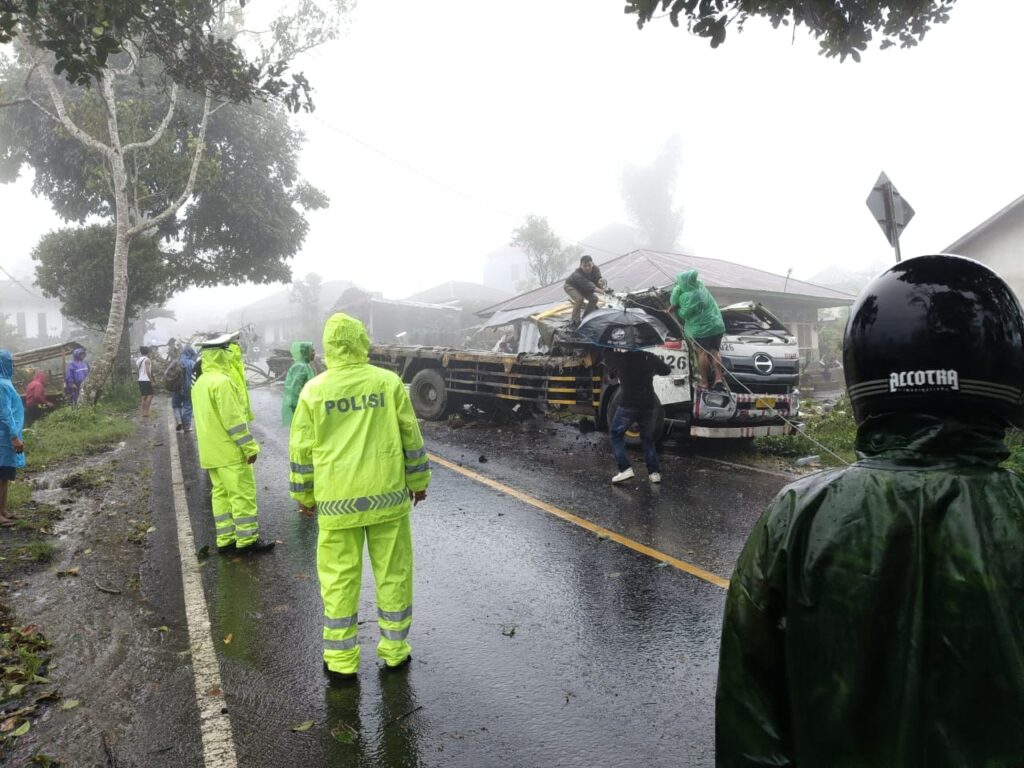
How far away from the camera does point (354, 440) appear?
3893 millimetres

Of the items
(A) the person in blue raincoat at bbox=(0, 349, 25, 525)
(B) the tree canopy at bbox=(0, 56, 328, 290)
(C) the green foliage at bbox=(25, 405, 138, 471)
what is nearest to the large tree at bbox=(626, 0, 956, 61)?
(A) the person in blue raincoat at bbox=(0, 349, 25, 525)

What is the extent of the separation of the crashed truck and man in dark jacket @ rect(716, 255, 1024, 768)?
684 cm

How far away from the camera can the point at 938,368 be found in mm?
1289

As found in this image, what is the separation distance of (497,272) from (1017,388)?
74.3 meters

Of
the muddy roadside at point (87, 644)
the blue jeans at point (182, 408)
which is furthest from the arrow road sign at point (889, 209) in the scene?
the blue jeans at point (182, 408)

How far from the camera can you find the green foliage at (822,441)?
32.3ft

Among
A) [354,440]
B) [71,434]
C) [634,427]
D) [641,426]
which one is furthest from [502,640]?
[71,434]

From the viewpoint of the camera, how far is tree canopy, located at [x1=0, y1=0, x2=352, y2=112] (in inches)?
254

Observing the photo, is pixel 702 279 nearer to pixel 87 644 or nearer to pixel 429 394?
pixel 429 394

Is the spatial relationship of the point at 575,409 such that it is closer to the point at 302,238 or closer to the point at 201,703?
the point at 201,703

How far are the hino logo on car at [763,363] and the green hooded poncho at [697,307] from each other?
0.64m

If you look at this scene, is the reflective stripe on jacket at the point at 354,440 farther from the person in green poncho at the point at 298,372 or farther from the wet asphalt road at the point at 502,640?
the person in green poncho at the point at 298,372

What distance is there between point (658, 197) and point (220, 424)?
54.6 m

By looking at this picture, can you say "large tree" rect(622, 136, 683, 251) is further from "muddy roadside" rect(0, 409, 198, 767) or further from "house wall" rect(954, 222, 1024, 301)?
"muddy roadside" rect(0, 409, 198, 767)
